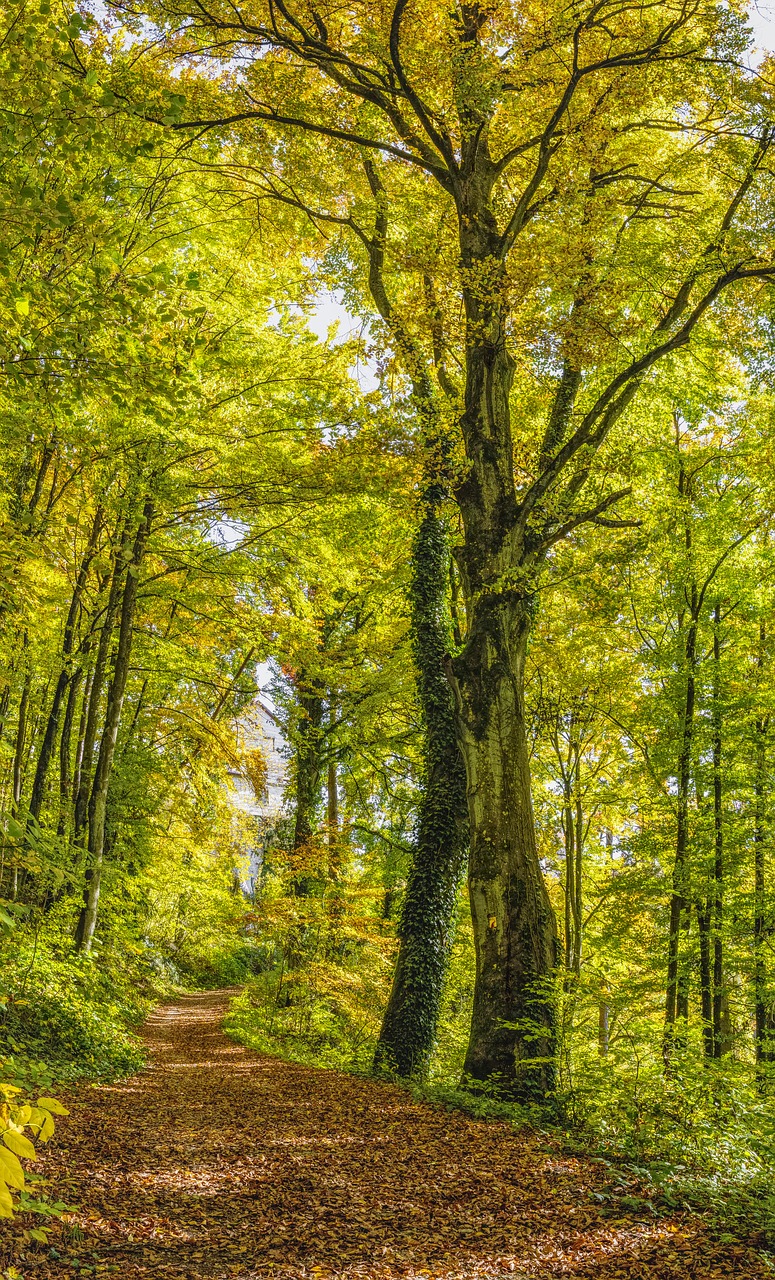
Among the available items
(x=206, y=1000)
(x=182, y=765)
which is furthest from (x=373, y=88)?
(x=206, y=1000)

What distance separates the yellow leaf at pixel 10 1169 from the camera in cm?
151

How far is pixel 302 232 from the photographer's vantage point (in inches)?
440

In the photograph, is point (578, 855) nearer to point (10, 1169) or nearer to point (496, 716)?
point (496, 716)

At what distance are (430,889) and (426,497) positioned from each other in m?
5.05

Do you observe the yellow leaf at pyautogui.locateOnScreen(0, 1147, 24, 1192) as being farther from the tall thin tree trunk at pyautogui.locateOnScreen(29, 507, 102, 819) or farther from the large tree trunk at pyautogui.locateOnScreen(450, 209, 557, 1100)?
the tall thin tree trunk at pyautogui.locateOnScreen(29, 507, 102, 819)

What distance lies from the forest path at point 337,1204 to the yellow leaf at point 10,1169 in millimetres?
2065

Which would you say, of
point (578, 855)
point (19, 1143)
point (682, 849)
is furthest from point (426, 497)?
point (19, 1143)

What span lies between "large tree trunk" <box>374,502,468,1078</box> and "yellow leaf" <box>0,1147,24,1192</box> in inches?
332

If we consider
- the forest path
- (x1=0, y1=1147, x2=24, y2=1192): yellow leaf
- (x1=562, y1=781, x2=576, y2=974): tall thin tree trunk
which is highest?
(x1=562, y1=781, x2=576, y2=974): tall thin tree trunk

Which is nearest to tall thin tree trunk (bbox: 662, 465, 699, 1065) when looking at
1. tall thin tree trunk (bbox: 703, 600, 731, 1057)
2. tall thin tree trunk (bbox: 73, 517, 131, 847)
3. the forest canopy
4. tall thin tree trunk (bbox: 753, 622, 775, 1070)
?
the forest canopy

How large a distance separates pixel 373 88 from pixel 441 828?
8156mm

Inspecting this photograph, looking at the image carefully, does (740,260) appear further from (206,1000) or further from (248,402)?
(206,1000)

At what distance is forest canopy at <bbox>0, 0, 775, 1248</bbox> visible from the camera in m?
5.23

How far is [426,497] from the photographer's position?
10648 mm
